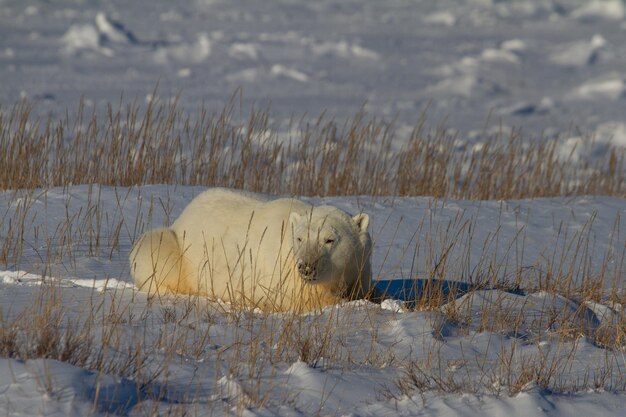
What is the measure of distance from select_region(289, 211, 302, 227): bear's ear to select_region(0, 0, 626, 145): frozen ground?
1304 cm

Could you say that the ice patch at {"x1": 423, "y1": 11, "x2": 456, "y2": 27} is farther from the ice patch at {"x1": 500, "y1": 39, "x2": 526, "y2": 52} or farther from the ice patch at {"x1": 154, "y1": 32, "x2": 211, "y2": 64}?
the ice patch at {"x1": 154, "y1": 32, "x2": 211, "y2": 64}

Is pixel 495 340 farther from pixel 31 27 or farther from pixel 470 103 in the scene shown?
pixel 31 27

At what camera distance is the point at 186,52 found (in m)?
26.2

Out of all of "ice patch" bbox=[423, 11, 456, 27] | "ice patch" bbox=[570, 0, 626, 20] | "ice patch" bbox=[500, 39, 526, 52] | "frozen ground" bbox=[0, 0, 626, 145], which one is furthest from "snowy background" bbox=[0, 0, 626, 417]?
"ice patch" bbox=[570, 0, 626, 20]

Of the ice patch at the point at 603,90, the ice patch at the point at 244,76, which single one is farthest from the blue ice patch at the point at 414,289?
the ice patch at the point at 603,90

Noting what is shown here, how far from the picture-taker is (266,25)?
105ft

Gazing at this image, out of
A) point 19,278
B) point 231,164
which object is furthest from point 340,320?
point 231,164

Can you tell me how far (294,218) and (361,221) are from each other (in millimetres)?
350

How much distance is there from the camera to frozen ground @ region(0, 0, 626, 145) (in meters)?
21.0

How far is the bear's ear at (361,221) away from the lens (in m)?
4.67

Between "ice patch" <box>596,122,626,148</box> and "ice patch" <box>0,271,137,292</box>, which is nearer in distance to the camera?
"ice patch" <box>0,271,137,292</box>

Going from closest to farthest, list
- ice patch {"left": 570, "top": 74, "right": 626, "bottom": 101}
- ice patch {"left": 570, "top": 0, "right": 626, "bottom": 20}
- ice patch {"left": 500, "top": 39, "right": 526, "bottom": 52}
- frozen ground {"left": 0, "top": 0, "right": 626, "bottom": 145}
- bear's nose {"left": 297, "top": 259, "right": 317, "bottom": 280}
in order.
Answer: bear's nose {"left": 297, "top": 259, "right": 317, "bottom": 280}, frozen ground {"left": 0, "top": 0, "right": 626, "bottom": 145}, ice patch {"left": 570, "top": 74, "right": 626, "bottom": 101}, ice patch {"left": 500, "top": 39, "right": 526, "bottom": 52}, ice patch {"left": 570, "top": 0, "right": 626, "bottom": 20}

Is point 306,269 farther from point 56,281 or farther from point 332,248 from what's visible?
point 56,281

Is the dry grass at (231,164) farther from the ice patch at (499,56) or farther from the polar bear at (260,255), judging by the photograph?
the ice patch at (499,56)
